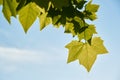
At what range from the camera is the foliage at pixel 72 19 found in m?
0.98

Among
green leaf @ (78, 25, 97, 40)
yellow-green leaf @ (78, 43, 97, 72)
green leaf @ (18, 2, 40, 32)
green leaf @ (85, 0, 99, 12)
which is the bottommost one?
yellow-green leaf @ (78, 43, 97, 72)

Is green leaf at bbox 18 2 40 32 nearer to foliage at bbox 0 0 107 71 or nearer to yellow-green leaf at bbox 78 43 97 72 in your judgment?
foliage at bbox 0 0 107 71

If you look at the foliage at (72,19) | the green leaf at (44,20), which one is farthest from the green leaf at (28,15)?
the green leaf at (44,20)

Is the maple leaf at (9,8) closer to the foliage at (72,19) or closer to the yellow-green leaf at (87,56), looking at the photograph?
the foliage at (72,19)

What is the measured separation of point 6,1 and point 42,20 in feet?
0.70

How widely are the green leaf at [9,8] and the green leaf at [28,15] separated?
0.10ft

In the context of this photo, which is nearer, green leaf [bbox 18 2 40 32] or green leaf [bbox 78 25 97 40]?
green leaf [bbox 18 2 40 32]

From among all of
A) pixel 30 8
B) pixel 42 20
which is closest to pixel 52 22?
pixel 42 20

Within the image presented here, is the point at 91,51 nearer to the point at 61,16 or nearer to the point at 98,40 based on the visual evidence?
the point at 98,40

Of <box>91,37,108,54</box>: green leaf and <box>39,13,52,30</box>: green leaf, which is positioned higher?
<box>39,13,52,30</box>: green leaf

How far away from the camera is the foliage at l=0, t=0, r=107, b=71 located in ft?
3.23

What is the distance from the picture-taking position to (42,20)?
1.14m

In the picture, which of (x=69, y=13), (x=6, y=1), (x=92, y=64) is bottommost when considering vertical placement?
(x=92, y=64)

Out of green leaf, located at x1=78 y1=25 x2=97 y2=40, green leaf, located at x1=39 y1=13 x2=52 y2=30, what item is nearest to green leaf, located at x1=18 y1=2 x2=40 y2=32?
green leaf, located at x1=39 y1=13 x2=52 y2=30
